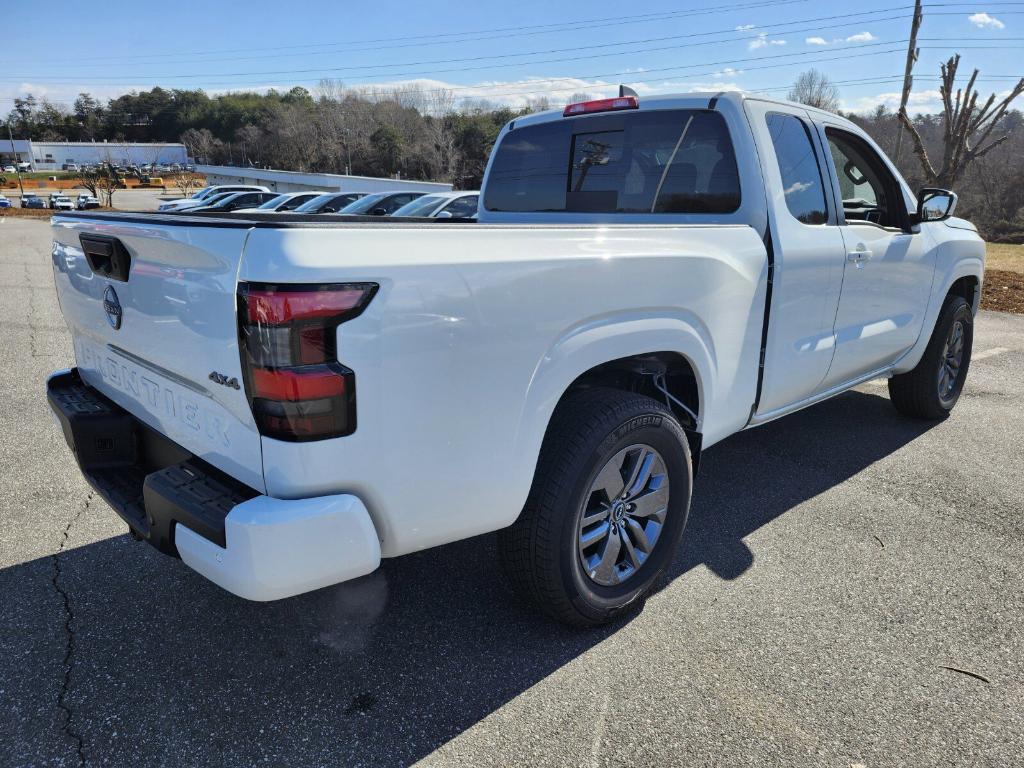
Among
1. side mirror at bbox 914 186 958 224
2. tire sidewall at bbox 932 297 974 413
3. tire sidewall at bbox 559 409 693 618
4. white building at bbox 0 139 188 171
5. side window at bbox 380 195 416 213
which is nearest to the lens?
tire sidewall at bbox 559 409 693 618

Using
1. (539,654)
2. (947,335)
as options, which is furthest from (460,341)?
(947,335)

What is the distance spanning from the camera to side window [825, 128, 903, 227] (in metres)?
3.81

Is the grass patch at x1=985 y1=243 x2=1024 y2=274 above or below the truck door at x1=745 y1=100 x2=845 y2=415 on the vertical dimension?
below

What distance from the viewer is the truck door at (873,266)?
3.55m

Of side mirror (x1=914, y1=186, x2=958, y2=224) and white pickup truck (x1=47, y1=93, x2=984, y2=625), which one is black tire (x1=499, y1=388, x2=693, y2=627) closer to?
white pickup truck (x1=47, y1=93, x2=984, y2=625)

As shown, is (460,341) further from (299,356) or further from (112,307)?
(112,307)

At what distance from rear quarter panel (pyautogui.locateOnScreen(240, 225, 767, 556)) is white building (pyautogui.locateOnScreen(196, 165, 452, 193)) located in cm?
4107

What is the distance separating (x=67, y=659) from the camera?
238cm

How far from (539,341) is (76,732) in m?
1.83

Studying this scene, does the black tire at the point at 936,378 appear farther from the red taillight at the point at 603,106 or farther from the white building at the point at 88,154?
the white building at the point at 88,154

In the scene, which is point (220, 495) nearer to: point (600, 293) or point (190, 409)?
point (190, 409)

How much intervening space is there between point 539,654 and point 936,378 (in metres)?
3.83

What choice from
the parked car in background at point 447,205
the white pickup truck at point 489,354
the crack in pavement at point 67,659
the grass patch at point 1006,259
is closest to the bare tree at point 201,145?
the parked car in background at point 447,205

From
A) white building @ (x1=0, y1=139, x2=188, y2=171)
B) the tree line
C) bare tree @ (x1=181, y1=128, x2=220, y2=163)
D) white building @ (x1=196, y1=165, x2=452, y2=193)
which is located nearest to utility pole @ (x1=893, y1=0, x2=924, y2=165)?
the tree line
